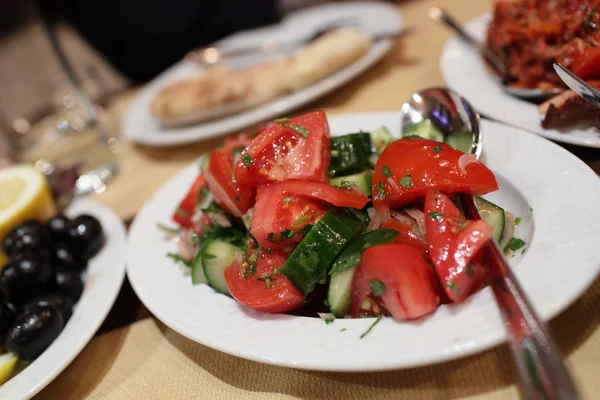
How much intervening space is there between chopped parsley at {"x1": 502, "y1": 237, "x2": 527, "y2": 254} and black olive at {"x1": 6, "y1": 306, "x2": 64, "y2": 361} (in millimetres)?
1148

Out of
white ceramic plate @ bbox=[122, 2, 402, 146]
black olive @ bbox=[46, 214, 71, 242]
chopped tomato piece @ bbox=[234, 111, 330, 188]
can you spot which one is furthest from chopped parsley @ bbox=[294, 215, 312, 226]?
white ceramic plate @ bbox=[122, 2, 402, 146]

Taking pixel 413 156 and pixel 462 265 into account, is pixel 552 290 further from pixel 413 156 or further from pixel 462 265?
pixel 413 156

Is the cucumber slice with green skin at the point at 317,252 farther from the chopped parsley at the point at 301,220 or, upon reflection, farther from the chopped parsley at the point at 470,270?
the chopped parsley at the point at 470,270

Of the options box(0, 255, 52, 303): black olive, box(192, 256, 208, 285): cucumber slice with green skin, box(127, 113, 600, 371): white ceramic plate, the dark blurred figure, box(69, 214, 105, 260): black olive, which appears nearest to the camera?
box(127, 113, 600, 371): white ceramic plate

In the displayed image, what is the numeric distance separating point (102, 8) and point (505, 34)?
10.2 feet

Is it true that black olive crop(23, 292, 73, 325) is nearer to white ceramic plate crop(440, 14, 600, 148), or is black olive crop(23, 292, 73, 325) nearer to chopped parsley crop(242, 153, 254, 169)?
chopped parsley crop(242, 153, 254, 169)

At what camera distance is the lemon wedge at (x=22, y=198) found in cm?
171

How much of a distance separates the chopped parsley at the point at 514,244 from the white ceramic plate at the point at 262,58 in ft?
4.06

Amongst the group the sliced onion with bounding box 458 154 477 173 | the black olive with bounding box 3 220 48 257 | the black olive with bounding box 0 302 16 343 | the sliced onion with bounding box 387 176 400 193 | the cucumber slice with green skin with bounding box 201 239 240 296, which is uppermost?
the sliced onion with bounding box 458 154 477 173

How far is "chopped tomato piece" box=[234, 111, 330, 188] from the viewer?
3.88 feet

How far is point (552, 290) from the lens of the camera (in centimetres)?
84

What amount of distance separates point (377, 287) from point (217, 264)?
17.4 inches

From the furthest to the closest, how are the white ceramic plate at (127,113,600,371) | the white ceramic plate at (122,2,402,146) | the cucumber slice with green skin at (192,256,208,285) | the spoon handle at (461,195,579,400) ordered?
1. the white ceramic plate at (122,2,402,146)
2. the cucumber slice with green skin at (192,256,208,285)
3. the white ceramic plate at (127,113,600,371)
4. the spoon handle at (461,195,579,400)

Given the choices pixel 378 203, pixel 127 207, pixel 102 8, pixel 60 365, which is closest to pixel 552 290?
pixel 378 203
